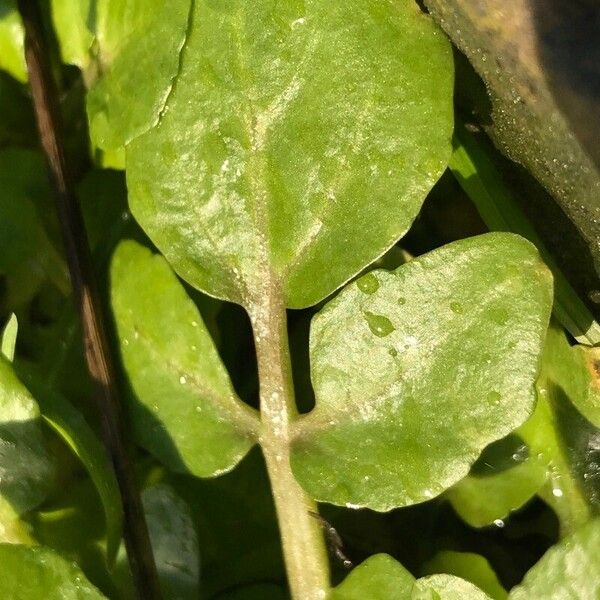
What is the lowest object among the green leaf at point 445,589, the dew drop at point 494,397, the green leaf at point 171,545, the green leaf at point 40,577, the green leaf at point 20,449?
the green leaf at point 171,545

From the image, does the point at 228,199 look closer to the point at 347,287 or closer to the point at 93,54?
the point at 347,287

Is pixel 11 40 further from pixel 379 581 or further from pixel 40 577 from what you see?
pixel 379 581

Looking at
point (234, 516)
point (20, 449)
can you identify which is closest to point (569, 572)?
point (234, 516)

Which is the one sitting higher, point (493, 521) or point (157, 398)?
point (157, 398)

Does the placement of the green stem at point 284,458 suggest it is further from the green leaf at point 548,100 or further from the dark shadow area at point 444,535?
the green leaf at point 548,100

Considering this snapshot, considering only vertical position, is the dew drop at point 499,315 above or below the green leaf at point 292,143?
below

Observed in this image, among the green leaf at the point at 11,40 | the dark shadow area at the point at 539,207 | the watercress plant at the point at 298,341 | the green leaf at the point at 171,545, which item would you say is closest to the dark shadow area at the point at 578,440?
the watercress plant at the point at 298,341

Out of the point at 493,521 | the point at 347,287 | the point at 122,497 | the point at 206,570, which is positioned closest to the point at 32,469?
the point at 122,497

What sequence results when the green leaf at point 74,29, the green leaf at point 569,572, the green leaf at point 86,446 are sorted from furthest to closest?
the green leaf at point 74,29 < the green leaf at point 86,446 < the green leaf at point 569,572

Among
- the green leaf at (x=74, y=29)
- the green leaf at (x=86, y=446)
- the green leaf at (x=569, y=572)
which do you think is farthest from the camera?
the green leaf at (x=74, y=29)
